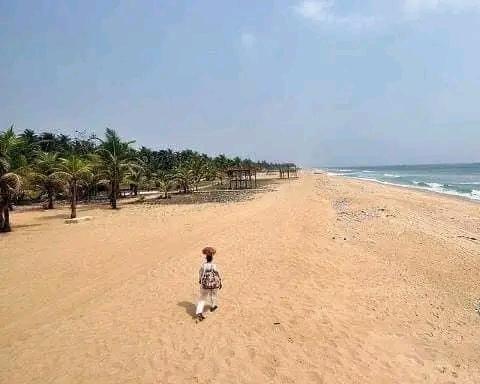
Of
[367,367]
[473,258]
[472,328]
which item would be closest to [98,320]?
[367,367]

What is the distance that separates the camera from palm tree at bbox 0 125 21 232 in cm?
2002

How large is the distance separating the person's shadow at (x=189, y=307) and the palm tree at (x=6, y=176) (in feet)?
50.5

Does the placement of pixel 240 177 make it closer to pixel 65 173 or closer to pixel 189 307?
pixel 65 173

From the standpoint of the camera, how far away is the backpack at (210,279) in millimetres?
8281

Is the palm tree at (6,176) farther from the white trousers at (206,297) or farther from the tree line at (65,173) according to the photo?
the white trousers at (206,297)

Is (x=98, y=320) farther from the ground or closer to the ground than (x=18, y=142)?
closer to the ground

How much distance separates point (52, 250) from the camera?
15.5 m

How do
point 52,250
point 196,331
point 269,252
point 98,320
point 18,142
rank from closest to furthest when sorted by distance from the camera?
1. point 196,331
2. point 98,320
3. point 269,252
4. point 52,250
5. point 18,142

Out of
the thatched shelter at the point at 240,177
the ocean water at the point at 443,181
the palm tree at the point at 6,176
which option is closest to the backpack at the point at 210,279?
the palm tree at the point at 6,176

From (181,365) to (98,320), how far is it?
115 inches

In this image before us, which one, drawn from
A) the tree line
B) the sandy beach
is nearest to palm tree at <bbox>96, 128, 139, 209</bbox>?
the tree line

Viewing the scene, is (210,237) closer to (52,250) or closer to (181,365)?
(52,250)

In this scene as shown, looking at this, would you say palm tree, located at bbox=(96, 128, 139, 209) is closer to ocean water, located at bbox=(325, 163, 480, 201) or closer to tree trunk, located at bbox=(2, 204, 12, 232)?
tree trunk, located at bbox=(2, 204, 12, 232)

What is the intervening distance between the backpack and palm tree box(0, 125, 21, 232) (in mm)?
16232
